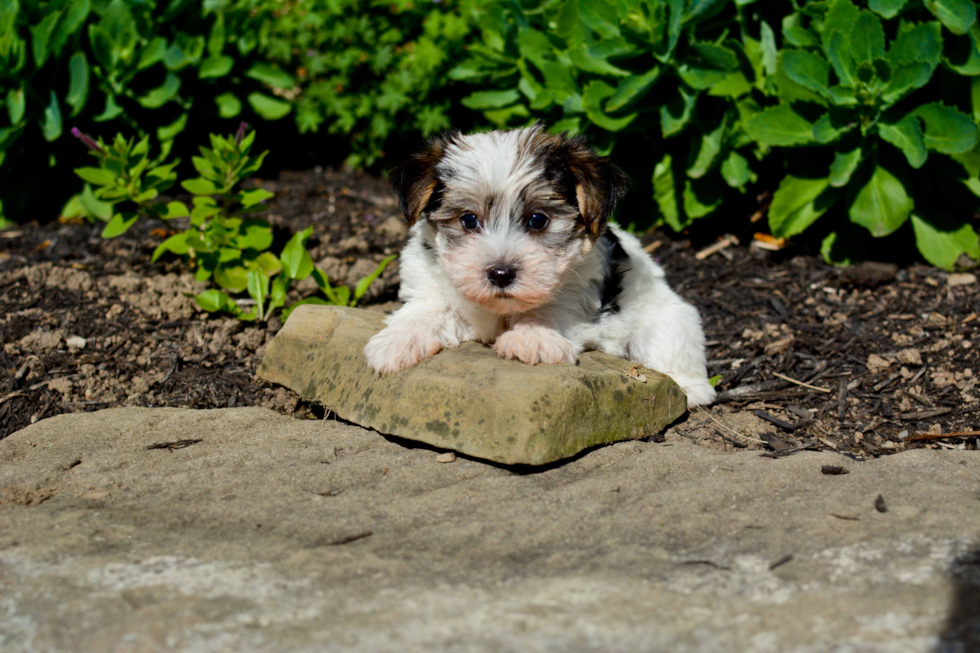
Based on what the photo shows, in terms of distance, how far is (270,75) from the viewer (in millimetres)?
6660

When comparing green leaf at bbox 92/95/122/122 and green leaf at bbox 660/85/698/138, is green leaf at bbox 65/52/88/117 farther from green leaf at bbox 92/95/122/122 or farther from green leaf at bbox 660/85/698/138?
green leaf at bbox 660/85/698/138

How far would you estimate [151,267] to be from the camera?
559 centimetres

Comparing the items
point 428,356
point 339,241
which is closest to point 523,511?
point 428,356

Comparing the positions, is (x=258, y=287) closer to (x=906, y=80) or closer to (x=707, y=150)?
(x=707, y=150)

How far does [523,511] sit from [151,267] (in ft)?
12.8

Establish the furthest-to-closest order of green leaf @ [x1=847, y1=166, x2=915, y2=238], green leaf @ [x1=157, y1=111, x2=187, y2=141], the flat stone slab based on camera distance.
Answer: green leaf @ [x1=157, y1=111, x2=187, y2=141] < green leaf @ [x1=847, y1=166, x2=915, y2=238] < the flat stone slab

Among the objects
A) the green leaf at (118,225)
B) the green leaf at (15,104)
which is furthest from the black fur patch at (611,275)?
the green leaf at (15,104)

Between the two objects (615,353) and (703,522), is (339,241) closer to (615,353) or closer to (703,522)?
(615,353)

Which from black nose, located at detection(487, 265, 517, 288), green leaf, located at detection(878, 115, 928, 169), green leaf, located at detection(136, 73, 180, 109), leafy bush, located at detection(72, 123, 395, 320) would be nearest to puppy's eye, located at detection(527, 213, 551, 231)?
black nose, located at detection(487, 265, 517, 288)

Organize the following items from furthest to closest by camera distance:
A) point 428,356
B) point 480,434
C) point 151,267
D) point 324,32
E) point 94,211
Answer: point 324,32 < point 94,211 < point 151,267 < point 428,356 < point 480,434

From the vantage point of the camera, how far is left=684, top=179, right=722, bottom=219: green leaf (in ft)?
19.2

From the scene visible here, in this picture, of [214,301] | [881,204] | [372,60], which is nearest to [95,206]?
[214,301]

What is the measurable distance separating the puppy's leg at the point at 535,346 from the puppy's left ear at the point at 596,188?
0.57m

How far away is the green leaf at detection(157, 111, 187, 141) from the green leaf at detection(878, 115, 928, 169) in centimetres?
524
